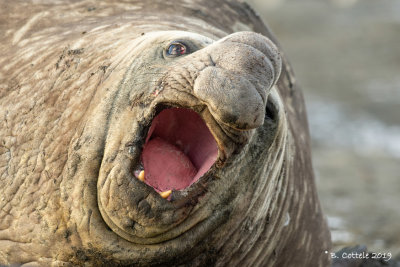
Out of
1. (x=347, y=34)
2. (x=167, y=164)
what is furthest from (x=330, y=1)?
(x=167, y=164)

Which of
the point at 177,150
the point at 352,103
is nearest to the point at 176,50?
the point at 177,150

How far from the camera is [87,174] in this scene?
327cm

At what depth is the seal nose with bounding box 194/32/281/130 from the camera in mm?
2959

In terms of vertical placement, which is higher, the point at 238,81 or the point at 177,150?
the point at 238,81

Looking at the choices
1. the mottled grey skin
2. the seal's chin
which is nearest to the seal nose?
the mottled grey skin

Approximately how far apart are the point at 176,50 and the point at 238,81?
0.46 metres

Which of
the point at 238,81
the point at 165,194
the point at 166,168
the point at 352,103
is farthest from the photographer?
the point at 352,103

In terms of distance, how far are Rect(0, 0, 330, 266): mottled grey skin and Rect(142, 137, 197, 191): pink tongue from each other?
14 centimetres

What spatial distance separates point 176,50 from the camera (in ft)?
11.0

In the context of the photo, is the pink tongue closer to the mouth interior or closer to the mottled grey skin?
the mouth interior

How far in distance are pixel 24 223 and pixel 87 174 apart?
43cm

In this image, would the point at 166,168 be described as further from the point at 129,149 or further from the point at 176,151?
the point at 129,149

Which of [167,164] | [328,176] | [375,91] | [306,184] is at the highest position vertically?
[167,164]

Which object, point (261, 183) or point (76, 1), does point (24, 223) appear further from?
point (76, 1)
